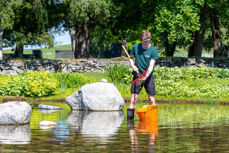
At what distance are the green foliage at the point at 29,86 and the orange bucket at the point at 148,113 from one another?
796 centimetres

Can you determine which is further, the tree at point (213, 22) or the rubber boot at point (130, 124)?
the tree at point (213, 22)

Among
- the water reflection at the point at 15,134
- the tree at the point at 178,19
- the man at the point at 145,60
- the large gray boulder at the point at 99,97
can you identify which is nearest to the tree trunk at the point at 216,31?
the tree at the point at 178,19

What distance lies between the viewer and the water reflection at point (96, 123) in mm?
8242

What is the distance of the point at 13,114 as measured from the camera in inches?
382

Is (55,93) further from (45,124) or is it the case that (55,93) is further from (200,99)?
(45,124)

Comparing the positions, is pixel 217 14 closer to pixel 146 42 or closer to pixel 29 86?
pixel 29 86

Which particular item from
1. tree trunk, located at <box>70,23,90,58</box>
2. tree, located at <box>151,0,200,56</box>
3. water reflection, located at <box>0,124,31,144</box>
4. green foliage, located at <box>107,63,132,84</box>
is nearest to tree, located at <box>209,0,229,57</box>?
tree, located at <box>151,0,200,56</box>

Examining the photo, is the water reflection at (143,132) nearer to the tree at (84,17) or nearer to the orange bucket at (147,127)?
the orange bucket at (147,127)

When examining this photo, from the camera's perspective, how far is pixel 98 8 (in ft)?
87.6

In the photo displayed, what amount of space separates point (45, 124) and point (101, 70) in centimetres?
1823

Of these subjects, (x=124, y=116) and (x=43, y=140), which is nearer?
(x=43, y=140)

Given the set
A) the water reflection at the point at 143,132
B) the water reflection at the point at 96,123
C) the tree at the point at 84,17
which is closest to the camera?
the water reflection at the point at 143,132

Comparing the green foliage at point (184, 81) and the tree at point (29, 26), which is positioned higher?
the tree at point (29, 26)

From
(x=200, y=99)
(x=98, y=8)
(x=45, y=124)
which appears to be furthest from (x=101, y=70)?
(x=45, y=124)
